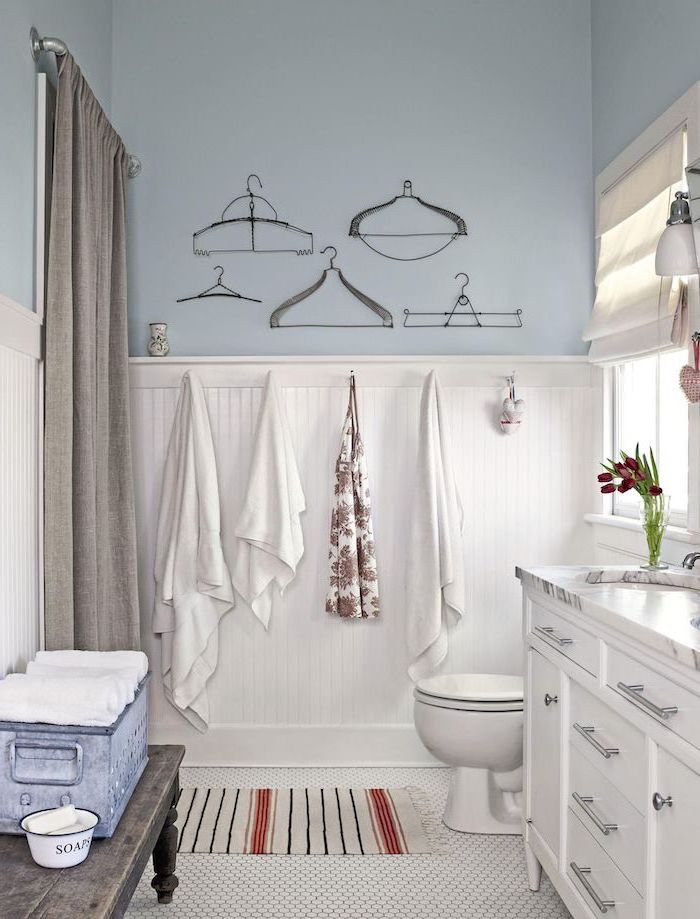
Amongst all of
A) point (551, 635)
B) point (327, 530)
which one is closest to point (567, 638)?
point (551, 635)

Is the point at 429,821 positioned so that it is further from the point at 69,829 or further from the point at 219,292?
the point at 219,292

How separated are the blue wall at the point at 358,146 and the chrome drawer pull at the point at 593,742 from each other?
1819 mm

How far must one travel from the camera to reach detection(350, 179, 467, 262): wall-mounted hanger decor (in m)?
3.51

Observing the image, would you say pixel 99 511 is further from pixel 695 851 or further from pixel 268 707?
pixel 695 851

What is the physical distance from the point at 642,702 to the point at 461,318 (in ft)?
6.89

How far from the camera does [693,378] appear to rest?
8.05 ft

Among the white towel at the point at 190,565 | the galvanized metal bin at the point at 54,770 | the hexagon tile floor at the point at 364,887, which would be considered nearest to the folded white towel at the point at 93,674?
the galvanized metal bin at the point at 54,770

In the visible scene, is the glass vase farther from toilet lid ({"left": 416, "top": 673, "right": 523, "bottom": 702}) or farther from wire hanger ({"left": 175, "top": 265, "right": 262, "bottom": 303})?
wire hanger ({"left": 175, "top": 265, "right": 262, "bottom": 303})

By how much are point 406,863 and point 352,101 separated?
9.02 feet

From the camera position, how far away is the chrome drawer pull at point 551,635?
216 cm

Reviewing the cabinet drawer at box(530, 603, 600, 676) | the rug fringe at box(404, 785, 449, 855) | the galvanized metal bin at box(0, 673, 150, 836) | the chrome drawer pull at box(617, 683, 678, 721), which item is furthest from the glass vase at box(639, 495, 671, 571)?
the galvanized metal bin at box(0, 673, 150, 836)

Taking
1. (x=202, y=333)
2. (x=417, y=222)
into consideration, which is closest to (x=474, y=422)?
(x=417, y=222)

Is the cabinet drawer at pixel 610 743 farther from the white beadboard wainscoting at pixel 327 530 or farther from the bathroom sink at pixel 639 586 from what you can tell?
the white beadboard wainscoting at pixel 327 530

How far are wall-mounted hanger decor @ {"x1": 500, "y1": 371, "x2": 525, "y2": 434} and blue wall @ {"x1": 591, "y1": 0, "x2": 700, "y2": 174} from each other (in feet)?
2.99
